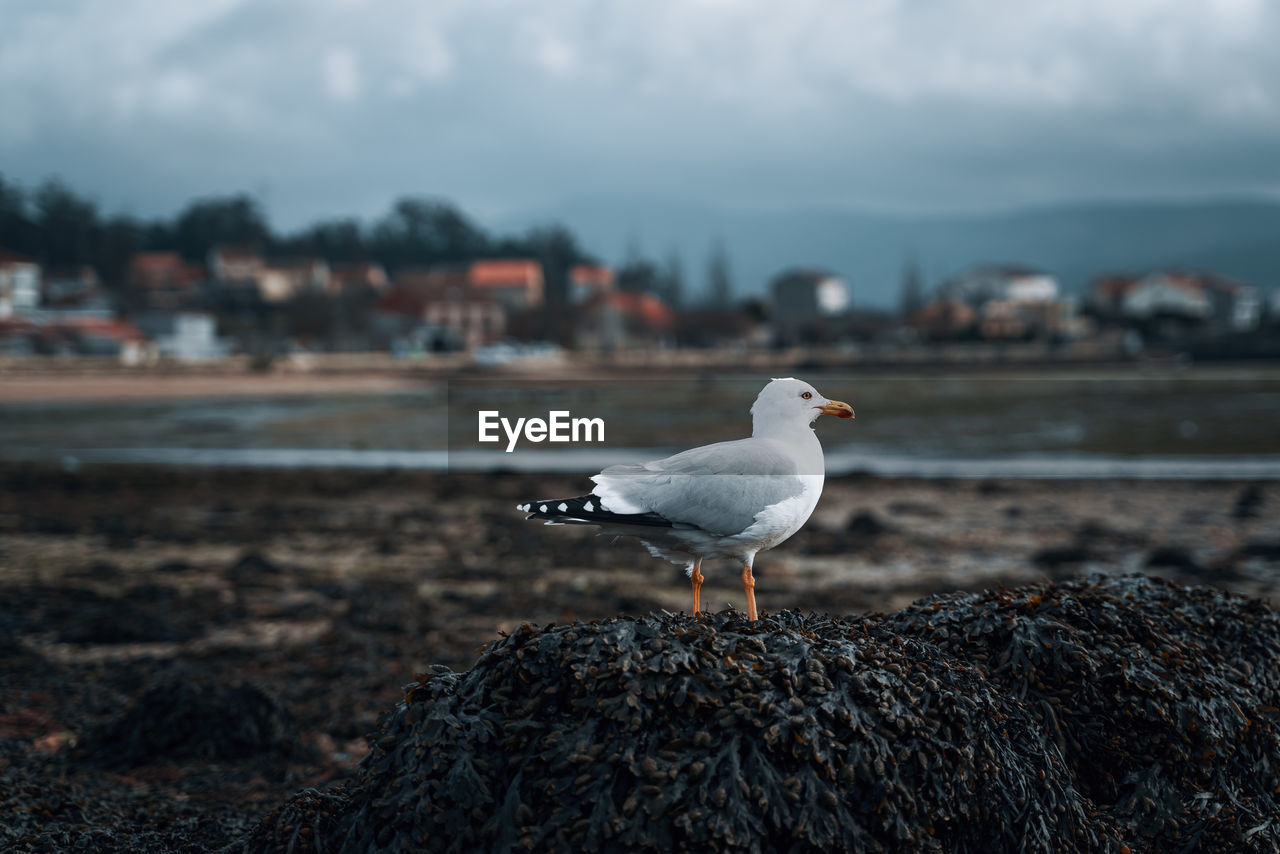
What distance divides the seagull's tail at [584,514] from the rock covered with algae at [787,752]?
0.35 meters

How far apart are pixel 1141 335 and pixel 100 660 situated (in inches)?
4544

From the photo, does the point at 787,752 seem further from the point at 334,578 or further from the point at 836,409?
the point at 334,578

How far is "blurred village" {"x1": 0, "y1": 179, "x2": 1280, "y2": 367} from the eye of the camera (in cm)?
9244

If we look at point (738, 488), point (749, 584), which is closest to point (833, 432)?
point (749, 584)

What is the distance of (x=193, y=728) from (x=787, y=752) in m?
5.13

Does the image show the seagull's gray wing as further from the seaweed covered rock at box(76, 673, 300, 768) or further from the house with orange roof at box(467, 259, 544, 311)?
the house with orange roof at box(467, 259, 544, 311)

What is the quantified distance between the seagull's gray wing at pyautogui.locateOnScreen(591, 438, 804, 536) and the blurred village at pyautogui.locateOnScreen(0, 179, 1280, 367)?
219 ft

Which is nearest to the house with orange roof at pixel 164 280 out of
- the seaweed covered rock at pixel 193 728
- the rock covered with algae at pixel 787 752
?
the seaweed covered rock at pixel 193 728

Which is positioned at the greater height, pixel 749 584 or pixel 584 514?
pixel 584 514

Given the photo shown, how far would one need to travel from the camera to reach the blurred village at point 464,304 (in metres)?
92.4

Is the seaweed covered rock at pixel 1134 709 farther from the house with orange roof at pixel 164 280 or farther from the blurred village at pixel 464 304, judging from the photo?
the house with orange roof at pixel 164 280

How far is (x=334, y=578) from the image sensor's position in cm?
1278

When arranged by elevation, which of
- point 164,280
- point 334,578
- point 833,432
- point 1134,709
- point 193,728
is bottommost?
point 833,432

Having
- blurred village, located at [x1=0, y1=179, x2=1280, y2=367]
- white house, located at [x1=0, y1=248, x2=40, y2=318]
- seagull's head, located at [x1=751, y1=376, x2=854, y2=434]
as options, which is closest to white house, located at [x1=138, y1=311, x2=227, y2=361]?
blurred village, located at [x1=0, y1=179, x2=1280, y2=367]
